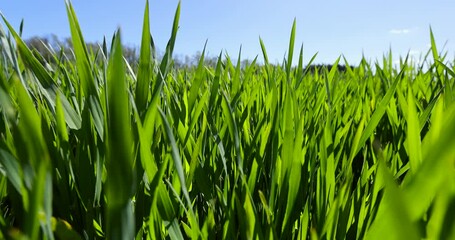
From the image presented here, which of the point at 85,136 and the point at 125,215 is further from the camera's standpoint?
the point at 85,136

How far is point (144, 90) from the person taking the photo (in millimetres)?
305

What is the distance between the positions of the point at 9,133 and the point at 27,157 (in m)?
0.13

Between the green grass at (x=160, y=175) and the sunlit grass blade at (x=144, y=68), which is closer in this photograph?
the green grass at (x=160, y=175)

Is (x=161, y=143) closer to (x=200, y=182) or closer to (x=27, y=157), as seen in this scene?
(x=200, y=182)

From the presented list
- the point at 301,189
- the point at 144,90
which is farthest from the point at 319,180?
the point at 144,90

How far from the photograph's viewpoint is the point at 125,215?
0.17 metres

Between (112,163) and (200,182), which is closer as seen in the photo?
(112,163)

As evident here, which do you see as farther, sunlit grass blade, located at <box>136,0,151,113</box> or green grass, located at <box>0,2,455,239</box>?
sunlit grass blade, located at <box>136,0,151,113</box>

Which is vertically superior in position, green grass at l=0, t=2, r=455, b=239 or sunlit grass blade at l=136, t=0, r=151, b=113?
sunlit grass blade at l=136, t=0, r=151, b=113

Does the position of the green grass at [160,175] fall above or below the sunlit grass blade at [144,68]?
below

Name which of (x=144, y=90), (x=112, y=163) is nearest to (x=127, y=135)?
(x=112, y=163)

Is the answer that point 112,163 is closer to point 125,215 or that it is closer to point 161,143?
point 125,215

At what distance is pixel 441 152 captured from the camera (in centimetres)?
13

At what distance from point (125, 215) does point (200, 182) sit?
0.49ft
